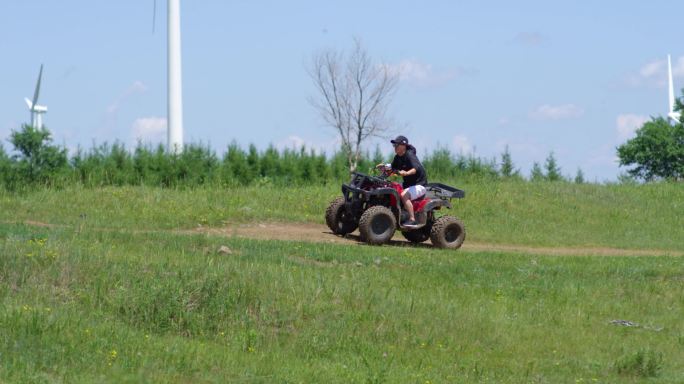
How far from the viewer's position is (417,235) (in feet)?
70.9

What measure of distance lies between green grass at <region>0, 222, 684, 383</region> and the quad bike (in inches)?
151

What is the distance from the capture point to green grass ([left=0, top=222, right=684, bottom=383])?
398 inches

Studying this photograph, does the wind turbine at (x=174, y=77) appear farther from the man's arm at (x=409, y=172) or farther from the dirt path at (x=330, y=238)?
the man's arm at (x=409, y=172)

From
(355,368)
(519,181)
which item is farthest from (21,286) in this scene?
(519,181)

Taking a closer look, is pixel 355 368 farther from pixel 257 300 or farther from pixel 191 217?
pixel 191 217

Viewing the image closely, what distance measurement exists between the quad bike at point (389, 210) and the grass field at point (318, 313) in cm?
122

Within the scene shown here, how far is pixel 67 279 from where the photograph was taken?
1237cm

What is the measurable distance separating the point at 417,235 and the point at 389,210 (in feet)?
5.20

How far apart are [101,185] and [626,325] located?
17.3m

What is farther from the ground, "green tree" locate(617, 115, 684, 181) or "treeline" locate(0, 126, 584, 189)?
"green tree" locate(617, 115, 684, 181)

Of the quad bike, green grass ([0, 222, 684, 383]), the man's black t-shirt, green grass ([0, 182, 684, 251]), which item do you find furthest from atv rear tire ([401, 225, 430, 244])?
green grass ([0, 222, 684, 383])

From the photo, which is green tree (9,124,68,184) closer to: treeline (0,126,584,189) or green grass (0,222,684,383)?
treeline (0,126,584,189)

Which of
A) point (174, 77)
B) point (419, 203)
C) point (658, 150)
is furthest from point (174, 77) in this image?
point (658, 150)

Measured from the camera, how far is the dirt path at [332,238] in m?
20.9
